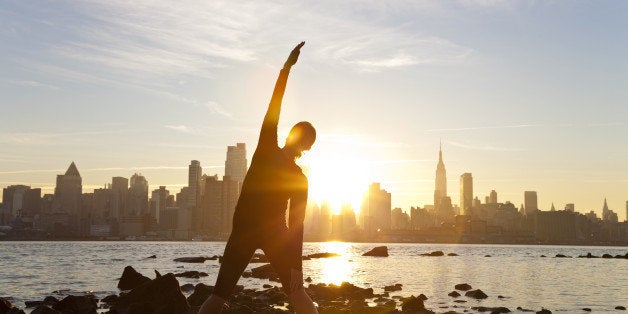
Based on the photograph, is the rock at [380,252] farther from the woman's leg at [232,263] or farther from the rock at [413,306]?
the woman's leg at [232,263]

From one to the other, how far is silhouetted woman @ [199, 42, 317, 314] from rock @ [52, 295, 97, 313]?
14798 mm

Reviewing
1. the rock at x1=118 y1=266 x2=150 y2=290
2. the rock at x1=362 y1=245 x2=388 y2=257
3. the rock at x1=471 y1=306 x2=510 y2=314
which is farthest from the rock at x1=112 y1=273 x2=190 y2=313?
the rock at x1=362 y1=245 x2=388 y2=257

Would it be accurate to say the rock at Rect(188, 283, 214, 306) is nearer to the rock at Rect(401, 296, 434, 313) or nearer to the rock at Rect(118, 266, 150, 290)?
the rock at Rect(401, 296, 434, 313)

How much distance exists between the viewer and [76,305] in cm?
2039

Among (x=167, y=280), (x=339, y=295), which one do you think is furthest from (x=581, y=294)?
(x=167, y=280)

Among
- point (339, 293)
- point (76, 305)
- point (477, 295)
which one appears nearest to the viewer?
point (76, 305)

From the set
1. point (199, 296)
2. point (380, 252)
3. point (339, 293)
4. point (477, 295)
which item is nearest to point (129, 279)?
point (339, 293)

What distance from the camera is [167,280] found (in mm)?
20672

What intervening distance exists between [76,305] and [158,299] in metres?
2.87

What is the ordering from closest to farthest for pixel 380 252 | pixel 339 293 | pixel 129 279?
pixel 339 293 → pixel 129 279 → pixel 380 252

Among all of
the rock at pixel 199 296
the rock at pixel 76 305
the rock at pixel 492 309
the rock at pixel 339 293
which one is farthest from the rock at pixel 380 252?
the rock at pixel 76 305

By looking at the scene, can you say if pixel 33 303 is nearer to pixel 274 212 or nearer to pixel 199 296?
pixel 199 296

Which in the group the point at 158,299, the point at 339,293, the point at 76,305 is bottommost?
the point at 339,293

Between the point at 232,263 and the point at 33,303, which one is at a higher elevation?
the point at 232,263
